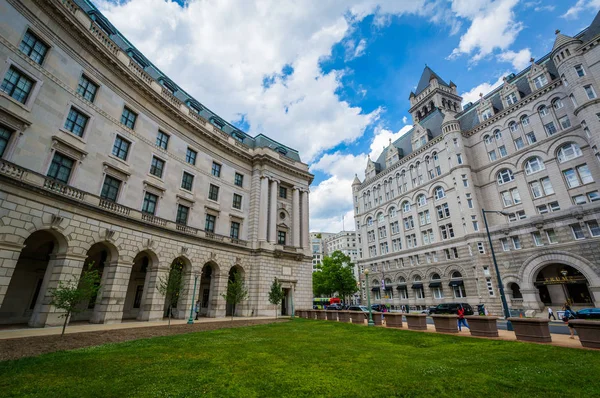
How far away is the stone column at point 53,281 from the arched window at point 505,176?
175ft

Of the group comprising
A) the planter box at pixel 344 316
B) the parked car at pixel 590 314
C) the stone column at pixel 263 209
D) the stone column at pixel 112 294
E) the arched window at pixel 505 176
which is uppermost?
the arched window at pixel 505 176

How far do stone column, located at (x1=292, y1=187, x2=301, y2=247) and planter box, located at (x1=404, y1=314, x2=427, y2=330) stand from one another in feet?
71.5

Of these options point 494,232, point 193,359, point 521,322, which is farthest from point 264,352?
point 494,232

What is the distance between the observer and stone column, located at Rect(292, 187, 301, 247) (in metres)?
38.1

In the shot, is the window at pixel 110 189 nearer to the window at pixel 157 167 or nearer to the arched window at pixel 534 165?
the window at pixel 157 167

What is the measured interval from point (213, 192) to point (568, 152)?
46520 mm

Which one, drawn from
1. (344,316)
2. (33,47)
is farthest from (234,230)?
(33,47)

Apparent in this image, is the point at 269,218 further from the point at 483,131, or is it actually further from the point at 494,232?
the point at 483,131

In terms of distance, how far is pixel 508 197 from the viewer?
41375mm

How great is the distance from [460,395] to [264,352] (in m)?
6.79

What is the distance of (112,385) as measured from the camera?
20.4 ft

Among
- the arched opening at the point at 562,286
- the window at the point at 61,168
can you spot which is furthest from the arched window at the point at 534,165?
the window at the point at 61,168

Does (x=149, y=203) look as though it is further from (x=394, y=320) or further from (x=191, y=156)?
(x=394, y=320)

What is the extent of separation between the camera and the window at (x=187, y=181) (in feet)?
95.5
